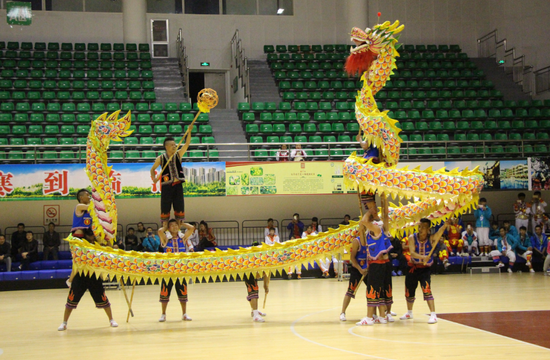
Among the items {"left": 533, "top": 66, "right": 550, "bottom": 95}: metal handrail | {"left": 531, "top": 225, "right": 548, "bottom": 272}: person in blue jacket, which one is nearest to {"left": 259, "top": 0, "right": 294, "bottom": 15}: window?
{"left": 533, "top": 66, "right": 550, "bottom": 95}: metal handrail

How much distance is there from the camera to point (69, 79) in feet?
64.1

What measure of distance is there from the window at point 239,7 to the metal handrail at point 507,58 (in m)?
10.1

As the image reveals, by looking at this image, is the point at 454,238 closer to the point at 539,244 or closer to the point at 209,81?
the point at 539,244

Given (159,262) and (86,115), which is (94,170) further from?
(86,115)

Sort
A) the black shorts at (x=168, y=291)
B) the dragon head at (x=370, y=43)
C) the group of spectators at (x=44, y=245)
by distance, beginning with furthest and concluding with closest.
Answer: the group of spectators at (x=44, y=245) < the black shorts at (x=168, y=291) < the dragon head at (x=370, y=43)

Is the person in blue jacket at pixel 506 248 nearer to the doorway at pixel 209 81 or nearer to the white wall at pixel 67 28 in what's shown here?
the doorway at pixel 209 81

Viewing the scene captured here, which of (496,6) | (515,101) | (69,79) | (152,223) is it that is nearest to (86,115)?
(69,79)

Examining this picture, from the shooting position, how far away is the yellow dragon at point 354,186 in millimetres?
7094

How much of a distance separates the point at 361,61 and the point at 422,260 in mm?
2859

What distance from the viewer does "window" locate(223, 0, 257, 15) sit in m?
23.5

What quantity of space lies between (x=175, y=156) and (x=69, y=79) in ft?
42.4

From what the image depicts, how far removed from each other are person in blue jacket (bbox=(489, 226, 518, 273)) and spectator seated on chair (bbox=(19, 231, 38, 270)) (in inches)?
481

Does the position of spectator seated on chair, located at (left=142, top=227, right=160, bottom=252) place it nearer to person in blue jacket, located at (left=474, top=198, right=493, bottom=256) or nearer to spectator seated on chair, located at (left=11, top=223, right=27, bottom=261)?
spectator seated on chair, located at (left=11, top=223, right=27, bottom=261)

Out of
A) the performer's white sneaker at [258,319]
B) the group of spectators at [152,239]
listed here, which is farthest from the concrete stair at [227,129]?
the performer's white sneaker at [258,319]
